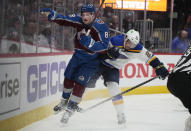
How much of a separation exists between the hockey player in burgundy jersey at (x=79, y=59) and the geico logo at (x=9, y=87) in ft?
2.06

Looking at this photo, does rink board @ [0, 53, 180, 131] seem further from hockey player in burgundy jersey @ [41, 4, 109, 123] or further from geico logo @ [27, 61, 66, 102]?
hockey player in burgundy jersey @ [41, 4, 109, 123]

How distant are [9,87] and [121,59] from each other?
129cm

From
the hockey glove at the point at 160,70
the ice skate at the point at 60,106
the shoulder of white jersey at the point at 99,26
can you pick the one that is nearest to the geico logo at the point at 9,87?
Answer: the ice skate at the point at 60,106

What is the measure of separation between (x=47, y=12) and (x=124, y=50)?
903mm

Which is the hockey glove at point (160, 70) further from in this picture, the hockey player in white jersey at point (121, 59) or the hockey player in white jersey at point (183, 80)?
the hockey player in white jersey at point (183, 80)

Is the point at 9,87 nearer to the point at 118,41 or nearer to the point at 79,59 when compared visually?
the point at 79,59

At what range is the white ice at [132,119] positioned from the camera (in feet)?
16.0

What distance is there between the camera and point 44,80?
5469 millimetres

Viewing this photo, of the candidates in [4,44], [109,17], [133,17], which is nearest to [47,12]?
[4,44]

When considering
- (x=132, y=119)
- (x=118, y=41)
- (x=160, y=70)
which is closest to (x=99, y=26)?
(x=118, y=41)

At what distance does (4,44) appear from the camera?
4.32 metres

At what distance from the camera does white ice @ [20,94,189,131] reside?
488cm

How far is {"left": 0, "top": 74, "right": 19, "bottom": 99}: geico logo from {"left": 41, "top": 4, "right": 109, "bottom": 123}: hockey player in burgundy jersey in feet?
2.06

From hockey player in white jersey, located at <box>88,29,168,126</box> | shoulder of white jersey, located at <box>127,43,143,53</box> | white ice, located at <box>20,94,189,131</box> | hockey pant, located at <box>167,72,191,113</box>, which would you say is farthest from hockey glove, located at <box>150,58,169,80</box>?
hockey pant, located at <box>167,72,191,113</box>
